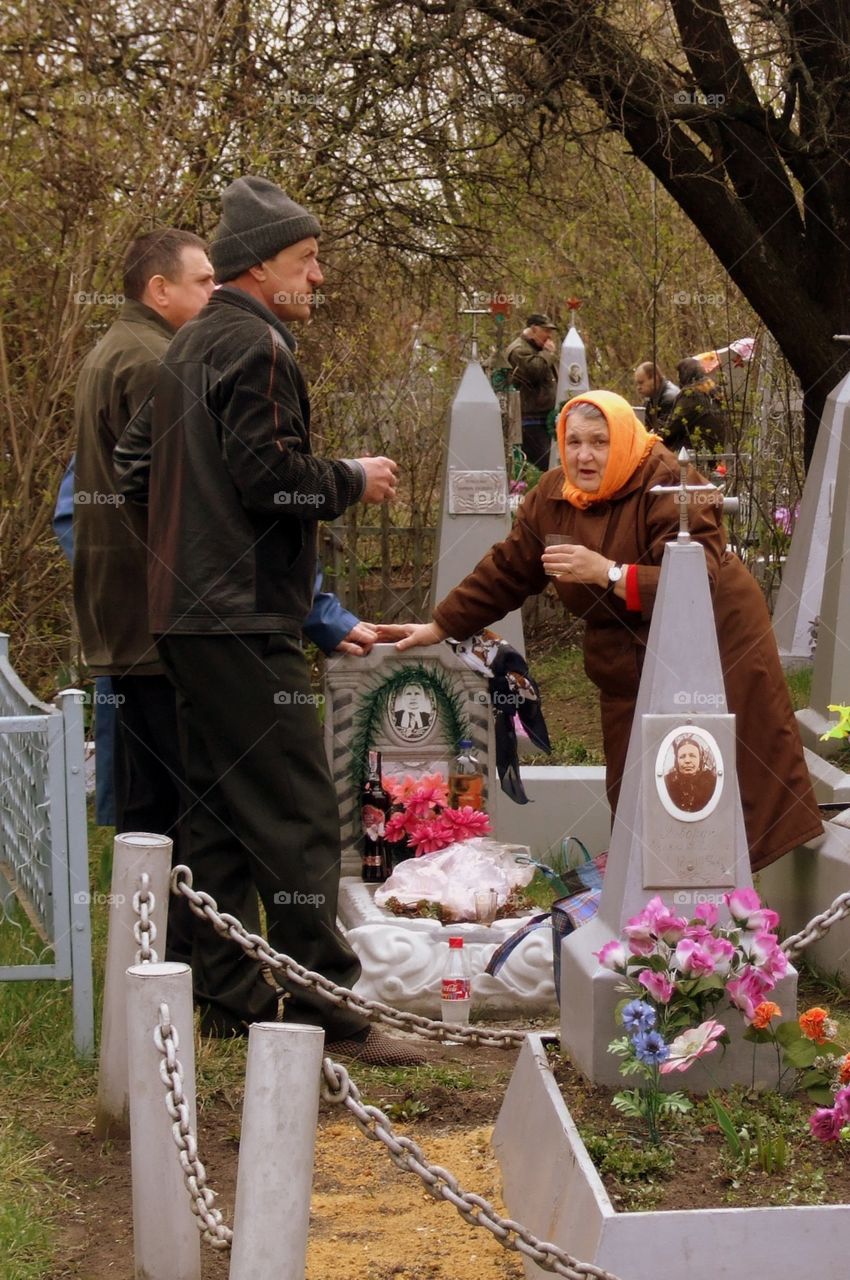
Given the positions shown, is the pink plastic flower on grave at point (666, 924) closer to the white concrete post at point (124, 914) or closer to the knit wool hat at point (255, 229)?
the white concrete post at point (124, 914)

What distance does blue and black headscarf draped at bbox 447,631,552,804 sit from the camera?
6.04 meters

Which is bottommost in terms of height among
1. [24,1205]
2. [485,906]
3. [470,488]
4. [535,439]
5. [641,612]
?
[24,1205]

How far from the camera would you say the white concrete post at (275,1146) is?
98.4 inches

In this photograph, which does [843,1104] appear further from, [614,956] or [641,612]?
[641,612]

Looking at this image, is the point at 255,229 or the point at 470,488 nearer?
the point at 255,229

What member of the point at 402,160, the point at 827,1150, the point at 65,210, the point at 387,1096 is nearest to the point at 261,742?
the point at 387,1096

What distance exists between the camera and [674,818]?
3547mm

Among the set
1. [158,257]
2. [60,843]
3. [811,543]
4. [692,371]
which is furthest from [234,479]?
[692,371]

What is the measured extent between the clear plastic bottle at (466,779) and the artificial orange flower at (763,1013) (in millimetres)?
2667

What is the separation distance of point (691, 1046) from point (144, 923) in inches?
44.2

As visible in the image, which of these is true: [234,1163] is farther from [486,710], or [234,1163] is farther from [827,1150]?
[486,710]

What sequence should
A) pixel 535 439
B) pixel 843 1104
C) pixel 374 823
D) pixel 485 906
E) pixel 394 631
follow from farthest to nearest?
pixel 535 439 → pixel 374 823 → pixel 394 631 → pixel 485 906 → pixel 843 1104

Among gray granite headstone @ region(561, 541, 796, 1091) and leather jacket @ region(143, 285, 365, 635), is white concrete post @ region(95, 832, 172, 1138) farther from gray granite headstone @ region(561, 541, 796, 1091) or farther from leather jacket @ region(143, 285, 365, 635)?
gray granite headstone @ region(561, 541, 796, 1091)

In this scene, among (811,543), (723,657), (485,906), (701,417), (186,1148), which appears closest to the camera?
(186,1148)
